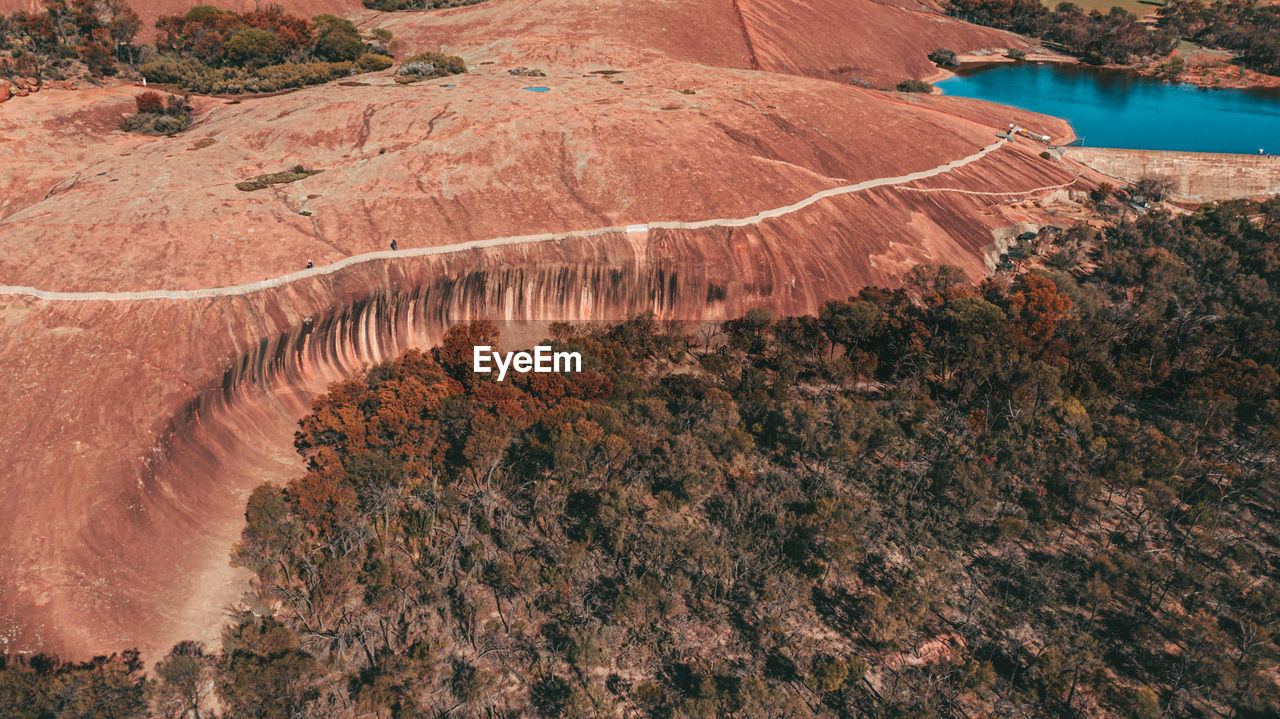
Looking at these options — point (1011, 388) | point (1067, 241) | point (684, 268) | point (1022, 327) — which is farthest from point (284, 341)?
point (1067, 241)

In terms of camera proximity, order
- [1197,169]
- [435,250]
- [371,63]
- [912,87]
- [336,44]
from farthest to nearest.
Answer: [912,87] → [336,44] → [371,63] → [1197,169] → [435,250]

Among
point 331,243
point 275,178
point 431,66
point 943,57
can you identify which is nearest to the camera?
point 331,243

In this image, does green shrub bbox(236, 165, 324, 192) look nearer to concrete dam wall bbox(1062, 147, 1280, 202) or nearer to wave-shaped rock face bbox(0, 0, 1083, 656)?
wave-shaped rock face bbox(0, 0, 1083, 656)

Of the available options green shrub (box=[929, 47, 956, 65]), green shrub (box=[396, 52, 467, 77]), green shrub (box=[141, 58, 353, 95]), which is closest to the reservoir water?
green shrub (box=[929, 47, 956, 65])

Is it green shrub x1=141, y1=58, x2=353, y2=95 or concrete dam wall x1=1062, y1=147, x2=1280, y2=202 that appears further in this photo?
green shrub x1=141, y1=58, x2=353, y2=95

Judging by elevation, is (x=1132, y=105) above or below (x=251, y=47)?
below

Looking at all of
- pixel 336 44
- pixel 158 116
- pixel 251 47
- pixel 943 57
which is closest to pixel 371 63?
pixel 336 44

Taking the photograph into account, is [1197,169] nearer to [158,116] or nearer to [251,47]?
[158,116]

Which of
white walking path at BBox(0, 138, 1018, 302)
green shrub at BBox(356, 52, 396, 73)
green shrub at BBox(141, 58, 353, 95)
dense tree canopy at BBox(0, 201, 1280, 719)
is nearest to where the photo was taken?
dense tree canopy at BBox(0, 201, 1280, 719)
